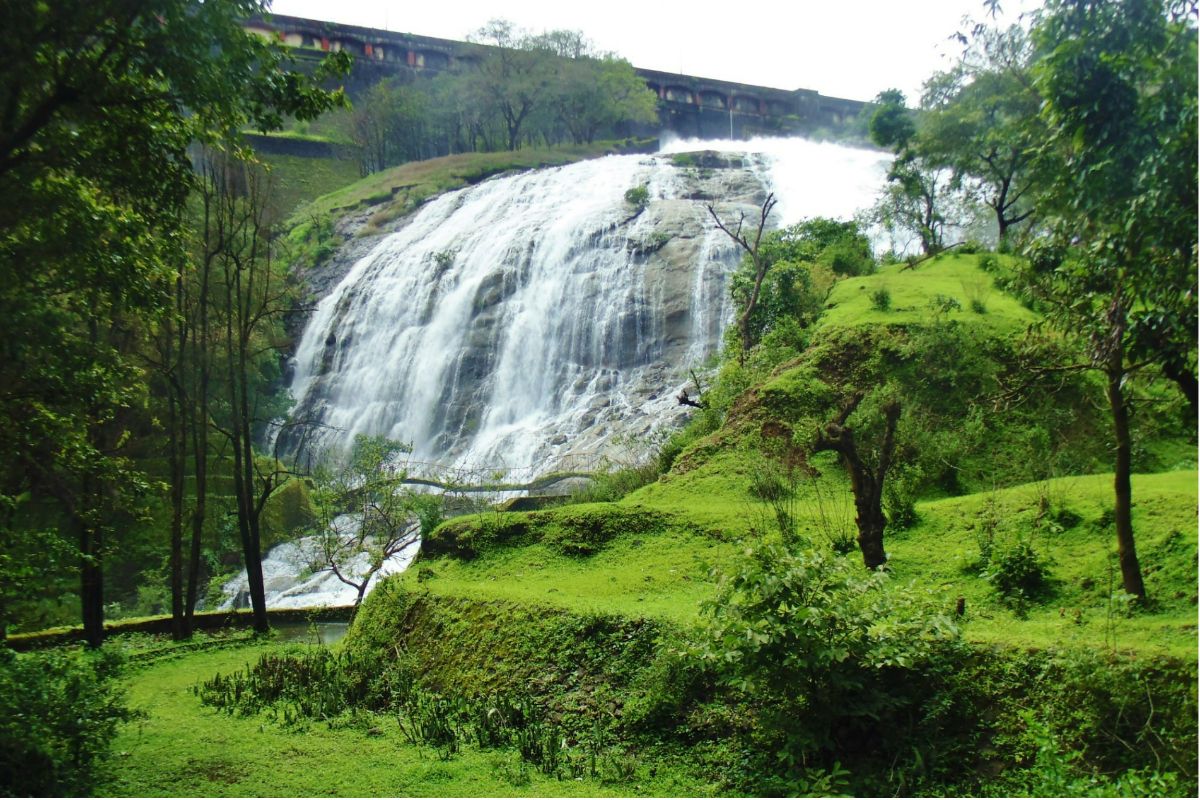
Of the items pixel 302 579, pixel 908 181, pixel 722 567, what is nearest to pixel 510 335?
pixel 302 579

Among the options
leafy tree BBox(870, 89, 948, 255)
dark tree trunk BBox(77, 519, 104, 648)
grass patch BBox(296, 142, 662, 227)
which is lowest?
dark tree trunk BBox(77, 519, 104, 648)

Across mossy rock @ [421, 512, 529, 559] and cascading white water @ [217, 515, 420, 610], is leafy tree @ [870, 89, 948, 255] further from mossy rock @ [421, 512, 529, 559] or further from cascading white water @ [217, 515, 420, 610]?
cascading white water @ [217, 515, 420, 610]

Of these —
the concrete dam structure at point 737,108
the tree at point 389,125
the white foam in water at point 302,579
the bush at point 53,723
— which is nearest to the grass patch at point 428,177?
the tree at point 389,125

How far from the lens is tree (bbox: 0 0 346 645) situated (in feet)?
17.8

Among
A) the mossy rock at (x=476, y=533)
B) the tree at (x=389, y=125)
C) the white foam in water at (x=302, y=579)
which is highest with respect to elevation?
the tree at (x=389, y=125)

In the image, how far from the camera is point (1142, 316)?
4758 millimetres

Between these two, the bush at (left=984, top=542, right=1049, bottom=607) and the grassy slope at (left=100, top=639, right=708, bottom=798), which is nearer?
the grassy slope at (left=100, top=639, right=708, bottom=798)

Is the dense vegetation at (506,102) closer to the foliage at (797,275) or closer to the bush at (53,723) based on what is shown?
the foliage at (797,275)

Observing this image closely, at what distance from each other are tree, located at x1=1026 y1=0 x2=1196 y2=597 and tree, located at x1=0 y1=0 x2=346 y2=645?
4750mm

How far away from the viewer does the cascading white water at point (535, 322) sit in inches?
896

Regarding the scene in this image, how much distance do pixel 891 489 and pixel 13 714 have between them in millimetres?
7011

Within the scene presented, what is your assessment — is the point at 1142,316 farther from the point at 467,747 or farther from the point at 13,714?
the point at 13,714

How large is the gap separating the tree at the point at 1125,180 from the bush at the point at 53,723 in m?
6.33

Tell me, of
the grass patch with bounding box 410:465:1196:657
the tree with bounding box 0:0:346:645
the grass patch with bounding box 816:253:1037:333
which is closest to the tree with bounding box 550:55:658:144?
the grass patch with bounding box 816:253:1037:333
